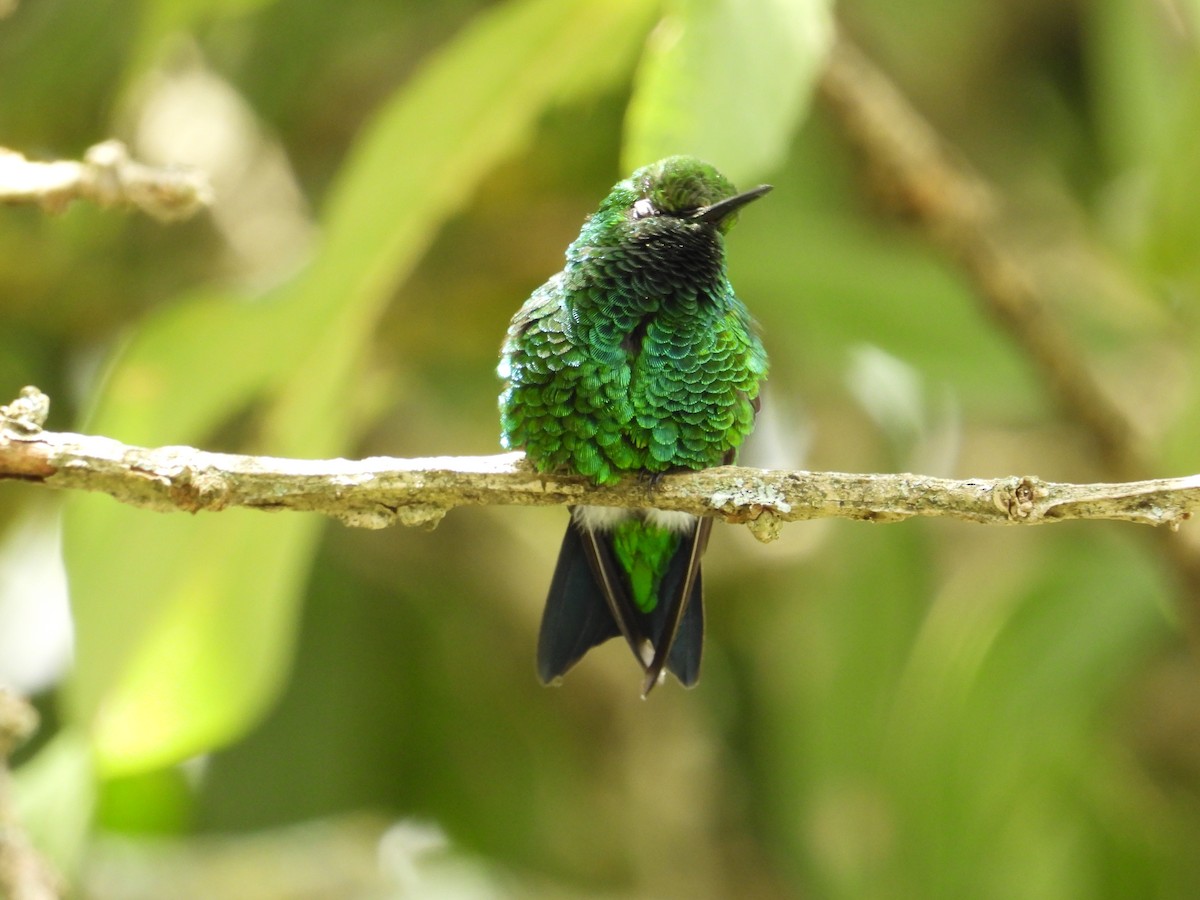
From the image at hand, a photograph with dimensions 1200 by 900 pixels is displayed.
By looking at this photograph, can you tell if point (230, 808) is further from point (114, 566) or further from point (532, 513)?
point (114, 566)

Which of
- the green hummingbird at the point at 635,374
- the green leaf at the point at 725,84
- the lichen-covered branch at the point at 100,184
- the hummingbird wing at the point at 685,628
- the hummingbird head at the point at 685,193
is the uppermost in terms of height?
the green leaf at the point at 725,84

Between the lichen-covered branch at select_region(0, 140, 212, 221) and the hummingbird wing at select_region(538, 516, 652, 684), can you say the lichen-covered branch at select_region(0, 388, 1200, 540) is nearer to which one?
the lichen-covered branch at select_region(0, 140, 212, 221)

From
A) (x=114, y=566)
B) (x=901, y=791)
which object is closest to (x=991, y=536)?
(x=901, y=791)

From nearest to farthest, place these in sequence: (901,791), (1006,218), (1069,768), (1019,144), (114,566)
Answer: (114,566) < (901,791) < (1069,768) < (1006,218) < (1019,144)

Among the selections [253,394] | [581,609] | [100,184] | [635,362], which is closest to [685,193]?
[635,362]

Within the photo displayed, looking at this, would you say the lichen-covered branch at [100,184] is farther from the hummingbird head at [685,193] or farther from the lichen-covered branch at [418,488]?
the hummingbird head at [685,193]

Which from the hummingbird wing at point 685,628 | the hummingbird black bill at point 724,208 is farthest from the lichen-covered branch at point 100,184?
the hummingbird wing at point 685,628
